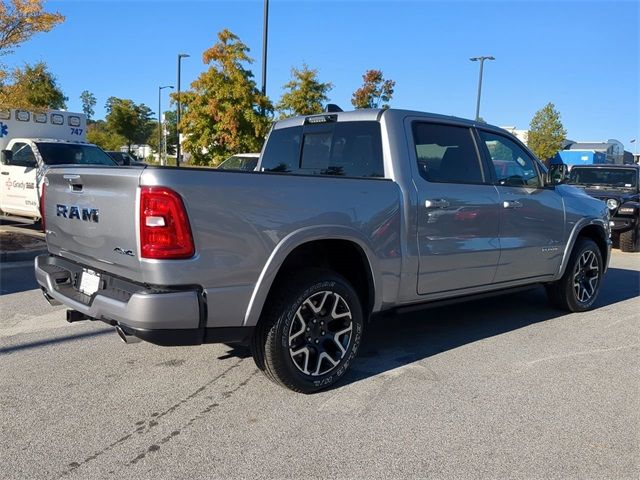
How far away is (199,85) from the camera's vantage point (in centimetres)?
1647

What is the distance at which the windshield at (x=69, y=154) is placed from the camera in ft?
36.0

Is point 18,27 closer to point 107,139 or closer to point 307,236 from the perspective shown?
point 307,236

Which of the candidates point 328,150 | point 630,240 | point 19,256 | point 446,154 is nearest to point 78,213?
point 328,150

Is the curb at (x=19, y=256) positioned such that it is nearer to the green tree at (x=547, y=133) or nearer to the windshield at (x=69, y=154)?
the windshield at (x=69, y=154)

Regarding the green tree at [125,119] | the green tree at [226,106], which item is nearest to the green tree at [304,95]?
the green tree at [226,106]

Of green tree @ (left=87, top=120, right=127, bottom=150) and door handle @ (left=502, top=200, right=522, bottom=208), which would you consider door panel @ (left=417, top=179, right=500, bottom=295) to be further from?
green tree @ (left=87, top=120, right=127, bottom=150)

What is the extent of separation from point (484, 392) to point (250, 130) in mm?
13627

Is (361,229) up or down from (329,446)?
up

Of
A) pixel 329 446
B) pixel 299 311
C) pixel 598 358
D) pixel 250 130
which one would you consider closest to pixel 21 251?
pixel 299 311

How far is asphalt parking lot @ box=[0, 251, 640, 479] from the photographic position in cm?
294

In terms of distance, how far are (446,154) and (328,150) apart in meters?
Answer: 1.00

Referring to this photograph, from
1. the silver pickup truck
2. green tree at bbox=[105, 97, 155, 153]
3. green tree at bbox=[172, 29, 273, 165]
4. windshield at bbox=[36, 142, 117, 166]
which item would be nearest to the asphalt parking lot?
the silver pickup truck

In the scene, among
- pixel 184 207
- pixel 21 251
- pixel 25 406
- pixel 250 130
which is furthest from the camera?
pixel 250 130

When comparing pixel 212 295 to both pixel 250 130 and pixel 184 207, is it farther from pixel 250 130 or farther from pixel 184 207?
pixel 250 130
